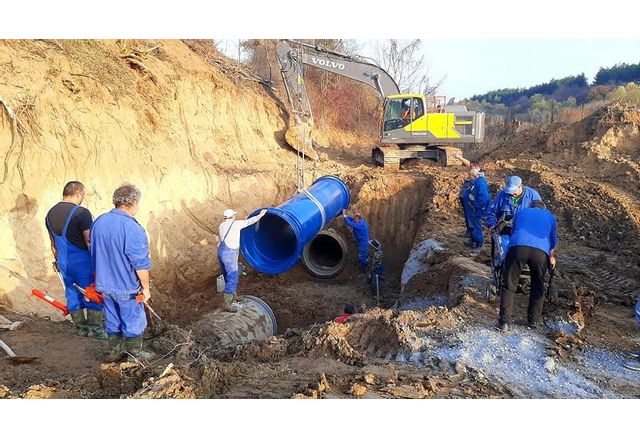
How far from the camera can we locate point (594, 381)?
11.9 ft

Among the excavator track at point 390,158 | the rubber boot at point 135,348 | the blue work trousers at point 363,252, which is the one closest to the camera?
the rubber boot at point 135,348

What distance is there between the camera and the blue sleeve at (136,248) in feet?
12.1

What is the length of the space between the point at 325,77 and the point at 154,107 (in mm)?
13310

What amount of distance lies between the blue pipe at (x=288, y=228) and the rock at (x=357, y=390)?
376 centimetres

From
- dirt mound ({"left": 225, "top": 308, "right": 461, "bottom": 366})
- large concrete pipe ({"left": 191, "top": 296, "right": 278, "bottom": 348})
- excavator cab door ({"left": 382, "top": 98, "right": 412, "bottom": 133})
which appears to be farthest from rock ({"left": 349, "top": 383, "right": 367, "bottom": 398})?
excavator cab door ({"left": 382, "top": 98, "right": 412, "bottom": 133})

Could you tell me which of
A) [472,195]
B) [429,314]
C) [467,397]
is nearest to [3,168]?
[429,314]

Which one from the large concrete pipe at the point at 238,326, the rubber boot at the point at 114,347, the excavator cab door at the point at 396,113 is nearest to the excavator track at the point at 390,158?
the excavator cab door at the point at 396,113

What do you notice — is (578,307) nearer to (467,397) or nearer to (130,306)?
(467,397)

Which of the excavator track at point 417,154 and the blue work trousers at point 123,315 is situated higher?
the excavator track at point 417,154

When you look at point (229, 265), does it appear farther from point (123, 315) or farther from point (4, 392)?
point (4, 392)

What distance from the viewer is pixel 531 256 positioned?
435cm

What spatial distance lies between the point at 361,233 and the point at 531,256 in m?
4.63

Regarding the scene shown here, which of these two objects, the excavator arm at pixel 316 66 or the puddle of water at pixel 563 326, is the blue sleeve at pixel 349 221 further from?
the excavator arm at pixel 316 66

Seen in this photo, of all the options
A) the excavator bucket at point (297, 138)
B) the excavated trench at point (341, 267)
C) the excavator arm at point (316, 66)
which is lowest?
the excavated trench at point (341, 267)
